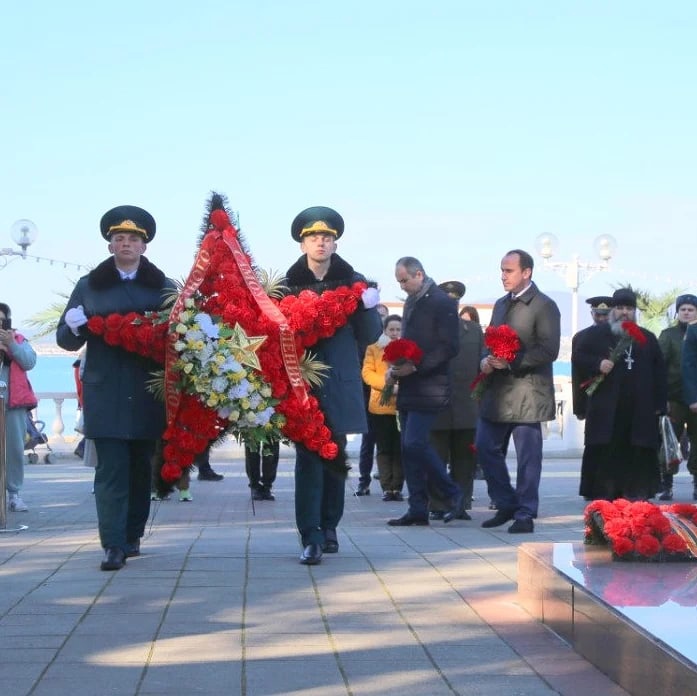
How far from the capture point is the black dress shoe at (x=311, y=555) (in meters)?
8.79

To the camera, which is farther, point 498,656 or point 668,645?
point 498,656

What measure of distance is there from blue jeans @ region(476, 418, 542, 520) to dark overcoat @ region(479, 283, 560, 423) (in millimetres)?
136

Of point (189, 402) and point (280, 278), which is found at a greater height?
point (280, 278)

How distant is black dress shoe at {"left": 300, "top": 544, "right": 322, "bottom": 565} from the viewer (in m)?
8.79

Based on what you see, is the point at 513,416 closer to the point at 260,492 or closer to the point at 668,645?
the point at 260,492

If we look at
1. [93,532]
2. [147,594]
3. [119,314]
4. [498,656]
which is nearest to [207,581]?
[147,594]

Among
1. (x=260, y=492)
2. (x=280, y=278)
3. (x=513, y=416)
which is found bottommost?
(x=260, y=492)

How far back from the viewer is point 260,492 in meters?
15.0

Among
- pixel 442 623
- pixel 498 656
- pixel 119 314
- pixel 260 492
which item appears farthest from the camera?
pixel 260 492

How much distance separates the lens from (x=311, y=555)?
8.80 meters

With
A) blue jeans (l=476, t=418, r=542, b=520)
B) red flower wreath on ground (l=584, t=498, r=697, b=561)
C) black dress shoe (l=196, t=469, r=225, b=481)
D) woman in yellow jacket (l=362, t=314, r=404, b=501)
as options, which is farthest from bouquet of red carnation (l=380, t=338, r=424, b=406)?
black dress shoe (l=196, t=469, r=225, b=481)

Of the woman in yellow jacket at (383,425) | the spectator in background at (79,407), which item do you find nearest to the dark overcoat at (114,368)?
the woman in yellow jacket at (383,425)

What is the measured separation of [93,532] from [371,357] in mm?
4690

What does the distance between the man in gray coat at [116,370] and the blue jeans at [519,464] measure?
318 cm
